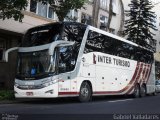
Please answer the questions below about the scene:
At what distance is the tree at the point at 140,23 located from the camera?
132ft

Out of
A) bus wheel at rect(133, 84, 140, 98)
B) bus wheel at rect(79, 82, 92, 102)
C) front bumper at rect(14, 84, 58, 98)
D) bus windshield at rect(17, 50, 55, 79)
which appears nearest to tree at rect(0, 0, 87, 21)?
bus windshield at rect(17, 50, 55, 79)

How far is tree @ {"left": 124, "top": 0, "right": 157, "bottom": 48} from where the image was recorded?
40188mm

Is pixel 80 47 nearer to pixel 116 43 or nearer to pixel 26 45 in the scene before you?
pixel 26 45

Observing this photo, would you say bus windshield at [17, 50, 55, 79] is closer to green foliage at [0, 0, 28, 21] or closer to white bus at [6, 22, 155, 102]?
white bus at [6, 22, 155, 102]

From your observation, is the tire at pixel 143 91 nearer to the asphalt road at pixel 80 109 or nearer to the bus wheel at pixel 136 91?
the bus wheel at pixel 136 91

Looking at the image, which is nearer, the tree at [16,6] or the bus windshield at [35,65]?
the bus windshield at [35,65]

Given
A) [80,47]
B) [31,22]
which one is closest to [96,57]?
[80,47]

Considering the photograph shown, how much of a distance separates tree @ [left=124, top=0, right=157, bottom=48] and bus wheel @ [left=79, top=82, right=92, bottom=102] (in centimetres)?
2038

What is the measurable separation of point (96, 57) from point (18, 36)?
10.6 meters

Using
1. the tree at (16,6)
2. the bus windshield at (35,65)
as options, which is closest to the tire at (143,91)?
the tree at (16,6)

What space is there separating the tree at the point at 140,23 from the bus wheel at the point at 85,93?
20376mm


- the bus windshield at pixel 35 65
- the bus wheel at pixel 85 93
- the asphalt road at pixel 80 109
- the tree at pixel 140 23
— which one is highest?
the tree at pixel 140 23

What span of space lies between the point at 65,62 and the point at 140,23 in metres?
23.1

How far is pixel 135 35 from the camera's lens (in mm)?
40406
